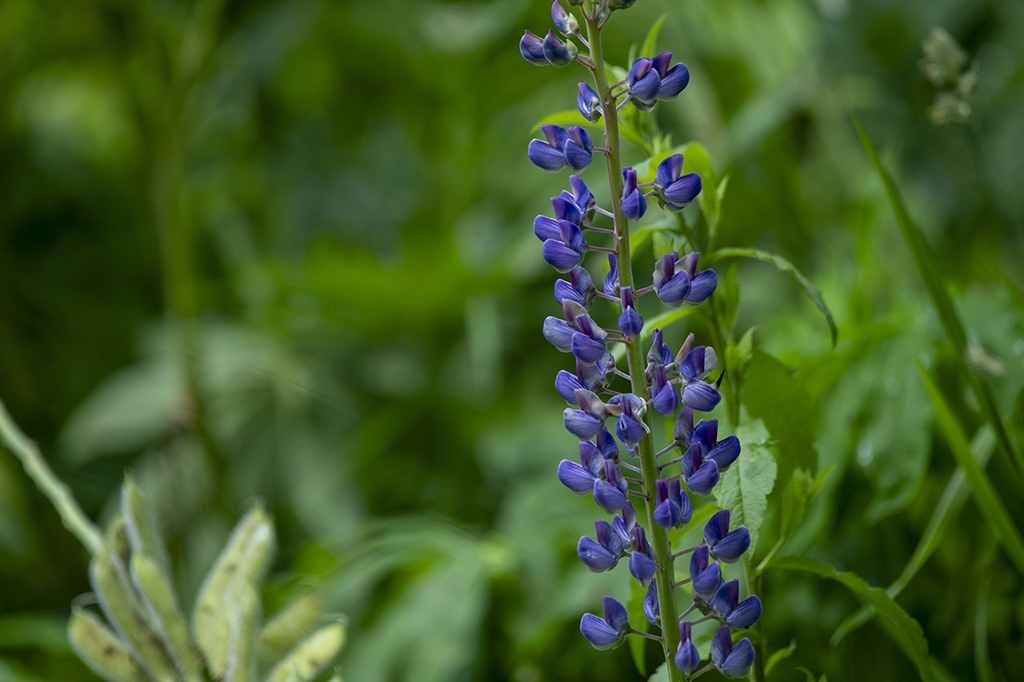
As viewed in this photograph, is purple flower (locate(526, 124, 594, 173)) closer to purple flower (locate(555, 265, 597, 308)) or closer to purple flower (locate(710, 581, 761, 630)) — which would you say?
purple flower (locate(555, 265, 597, 308))

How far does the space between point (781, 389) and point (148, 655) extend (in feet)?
0.82

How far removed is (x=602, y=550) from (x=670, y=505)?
0.03 meters

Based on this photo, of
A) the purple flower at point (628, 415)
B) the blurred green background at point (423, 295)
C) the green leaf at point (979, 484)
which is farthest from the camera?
the blurred green background at point (423, 295)

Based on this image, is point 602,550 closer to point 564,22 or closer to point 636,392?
point 636,392

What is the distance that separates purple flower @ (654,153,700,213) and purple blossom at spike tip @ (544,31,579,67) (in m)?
0.04

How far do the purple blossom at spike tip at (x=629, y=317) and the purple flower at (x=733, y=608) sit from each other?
0.08m

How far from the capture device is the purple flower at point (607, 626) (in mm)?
221

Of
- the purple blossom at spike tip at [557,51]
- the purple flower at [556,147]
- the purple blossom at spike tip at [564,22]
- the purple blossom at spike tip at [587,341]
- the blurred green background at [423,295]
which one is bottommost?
the blurred green background at [423,295]

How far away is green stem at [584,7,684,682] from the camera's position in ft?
0.71

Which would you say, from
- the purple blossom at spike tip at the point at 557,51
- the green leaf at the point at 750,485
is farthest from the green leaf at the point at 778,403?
the purple blossom at spike tip at the point at 557,51

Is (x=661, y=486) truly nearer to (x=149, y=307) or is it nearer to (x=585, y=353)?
(x=585, y=353)

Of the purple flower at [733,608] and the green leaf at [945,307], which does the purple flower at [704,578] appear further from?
the green leaf at [945,307]

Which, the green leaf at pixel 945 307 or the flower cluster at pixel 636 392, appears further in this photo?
the green leaf at pixel 945 307

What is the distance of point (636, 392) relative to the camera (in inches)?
8.7
